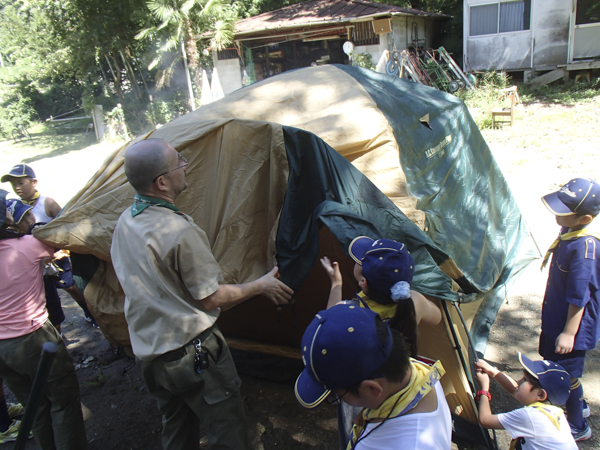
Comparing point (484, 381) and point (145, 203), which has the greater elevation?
point (145, 203)

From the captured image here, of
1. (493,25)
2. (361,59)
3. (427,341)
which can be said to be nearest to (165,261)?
(427,341)

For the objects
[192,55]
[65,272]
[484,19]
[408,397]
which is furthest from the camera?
[192,55]

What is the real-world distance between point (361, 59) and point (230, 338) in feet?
48.3

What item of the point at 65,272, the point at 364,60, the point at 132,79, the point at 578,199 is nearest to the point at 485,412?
the point at 578,199

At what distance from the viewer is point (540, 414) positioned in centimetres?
202

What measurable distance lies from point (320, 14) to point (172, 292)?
57.3 feet

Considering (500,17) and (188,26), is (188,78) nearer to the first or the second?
(188,26)

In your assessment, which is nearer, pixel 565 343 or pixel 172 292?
pixel 172 292

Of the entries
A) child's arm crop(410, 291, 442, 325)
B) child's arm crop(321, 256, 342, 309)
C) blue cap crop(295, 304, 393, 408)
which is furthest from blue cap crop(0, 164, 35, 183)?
blue cap crop(295, 304, 393, 408)

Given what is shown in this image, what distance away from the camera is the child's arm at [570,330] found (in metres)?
2.60

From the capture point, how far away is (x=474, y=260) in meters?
3.95

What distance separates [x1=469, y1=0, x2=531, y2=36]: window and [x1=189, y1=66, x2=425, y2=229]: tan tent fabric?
14891mm

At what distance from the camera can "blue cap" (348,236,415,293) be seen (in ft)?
6.49

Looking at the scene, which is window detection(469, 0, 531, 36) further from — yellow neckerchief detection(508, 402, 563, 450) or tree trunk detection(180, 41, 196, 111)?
yellow neckerchief detection(508, 402, 563, 450)
